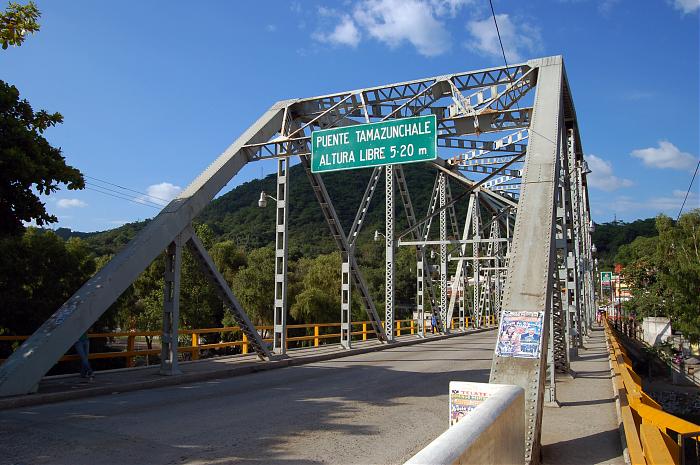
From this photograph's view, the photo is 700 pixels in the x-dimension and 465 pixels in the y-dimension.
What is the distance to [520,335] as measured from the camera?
7516 mm

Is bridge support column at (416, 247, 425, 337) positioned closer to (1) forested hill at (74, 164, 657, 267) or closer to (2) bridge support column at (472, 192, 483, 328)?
(2) bridge support column at (472, 192, 483, 328)

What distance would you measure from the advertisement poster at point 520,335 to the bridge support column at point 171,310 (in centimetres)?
857

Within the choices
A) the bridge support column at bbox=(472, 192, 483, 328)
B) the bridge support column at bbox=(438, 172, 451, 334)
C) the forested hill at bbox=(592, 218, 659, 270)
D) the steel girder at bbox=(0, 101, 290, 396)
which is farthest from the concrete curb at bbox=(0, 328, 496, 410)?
the forested hill at bbox=(592, 218, 659, 270)

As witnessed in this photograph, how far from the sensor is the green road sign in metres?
14.1

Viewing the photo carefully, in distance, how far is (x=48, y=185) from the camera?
11.9 metres

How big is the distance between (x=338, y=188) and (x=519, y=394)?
310 ft

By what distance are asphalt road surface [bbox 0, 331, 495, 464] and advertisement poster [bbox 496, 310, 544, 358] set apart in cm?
169

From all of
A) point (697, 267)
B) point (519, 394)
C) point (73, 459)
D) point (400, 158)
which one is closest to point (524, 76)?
point (400, 158)

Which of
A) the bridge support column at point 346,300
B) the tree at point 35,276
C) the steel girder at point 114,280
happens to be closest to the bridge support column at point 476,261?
the bridge support column at point 346,300

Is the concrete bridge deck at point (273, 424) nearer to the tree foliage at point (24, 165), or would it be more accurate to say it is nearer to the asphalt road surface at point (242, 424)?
the asphalt road surface at point (242, 424)

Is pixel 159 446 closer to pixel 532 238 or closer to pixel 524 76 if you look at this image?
pixel 532 238

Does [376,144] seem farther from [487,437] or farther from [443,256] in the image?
[443,256]

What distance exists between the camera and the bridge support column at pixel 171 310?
13766 millimetres

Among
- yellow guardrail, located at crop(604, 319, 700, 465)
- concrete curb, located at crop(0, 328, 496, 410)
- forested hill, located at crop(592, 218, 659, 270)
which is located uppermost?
forested hill, located at crop(592, 218, 659, 270)
